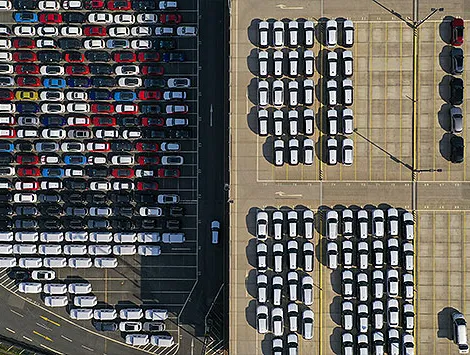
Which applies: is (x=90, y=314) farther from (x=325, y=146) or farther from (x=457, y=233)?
(x=457, y=233)

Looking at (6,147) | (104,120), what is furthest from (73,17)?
(6,147)

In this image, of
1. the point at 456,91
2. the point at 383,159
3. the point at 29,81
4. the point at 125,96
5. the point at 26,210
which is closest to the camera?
the point at 456,91

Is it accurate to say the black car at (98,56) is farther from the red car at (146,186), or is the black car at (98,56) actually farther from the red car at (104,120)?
the red car at (146,186)

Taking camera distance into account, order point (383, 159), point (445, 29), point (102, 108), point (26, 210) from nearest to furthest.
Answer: point (445, 29) → point (383, 159) → point (102, 108) → point (26, 210)

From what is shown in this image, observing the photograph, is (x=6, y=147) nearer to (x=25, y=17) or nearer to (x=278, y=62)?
(x=25, y=17)

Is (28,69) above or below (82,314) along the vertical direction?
above

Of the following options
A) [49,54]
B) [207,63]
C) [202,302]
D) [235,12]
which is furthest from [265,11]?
[202,302]
